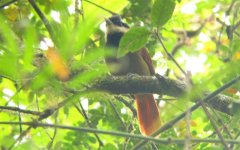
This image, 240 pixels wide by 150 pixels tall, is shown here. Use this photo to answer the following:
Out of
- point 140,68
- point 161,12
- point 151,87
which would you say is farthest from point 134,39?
point 140,68

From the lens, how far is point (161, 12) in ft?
5.48

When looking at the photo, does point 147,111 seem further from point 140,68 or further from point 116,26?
point 116,26

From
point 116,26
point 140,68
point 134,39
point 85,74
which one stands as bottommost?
point 85,74

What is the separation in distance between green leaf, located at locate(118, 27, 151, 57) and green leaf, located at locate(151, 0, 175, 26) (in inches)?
2.0

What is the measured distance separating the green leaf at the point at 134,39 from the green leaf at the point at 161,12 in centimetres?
5

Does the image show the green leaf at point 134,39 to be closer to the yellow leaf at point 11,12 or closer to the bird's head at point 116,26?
the yellow leaf at point 11,12

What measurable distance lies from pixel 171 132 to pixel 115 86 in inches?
16.8

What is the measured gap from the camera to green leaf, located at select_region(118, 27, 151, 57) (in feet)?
5.46

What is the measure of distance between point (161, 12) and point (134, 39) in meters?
0.13

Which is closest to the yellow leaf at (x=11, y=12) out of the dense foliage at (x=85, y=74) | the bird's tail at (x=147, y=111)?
the dense foliage at (x=85, y=74)

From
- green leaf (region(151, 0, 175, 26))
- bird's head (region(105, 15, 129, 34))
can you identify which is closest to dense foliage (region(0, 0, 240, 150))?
green leaf (region(151, 0, 175, 26))

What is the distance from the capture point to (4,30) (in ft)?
3.19

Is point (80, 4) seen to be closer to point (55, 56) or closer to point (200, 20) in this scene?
point (55, 56)

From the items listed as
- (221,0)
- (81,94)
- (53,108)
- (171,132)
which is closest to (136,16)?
(171,132)
